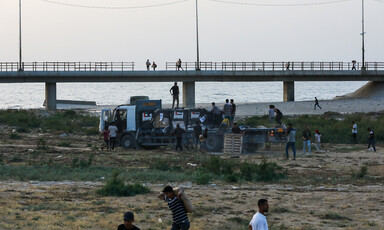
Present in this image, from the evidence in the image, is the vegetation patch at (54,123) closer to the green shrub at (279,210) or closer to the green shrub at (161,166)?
the green shrub at (161,166)

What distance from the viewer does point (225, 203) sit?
57.3 ft

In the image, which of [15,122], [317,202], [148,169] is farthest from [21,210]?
[15,122]

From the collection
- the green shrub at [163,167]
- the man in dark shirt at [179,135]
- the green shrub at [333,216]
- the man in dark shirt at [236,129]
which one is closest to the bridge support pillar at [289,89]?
the man in dark shirt at [179,135]

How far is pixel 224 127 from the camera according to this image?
3175 centimetres

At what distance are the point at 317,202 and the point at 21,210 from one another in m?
7.29

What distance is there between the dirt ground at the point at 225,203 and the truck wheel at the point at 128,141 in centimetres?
598

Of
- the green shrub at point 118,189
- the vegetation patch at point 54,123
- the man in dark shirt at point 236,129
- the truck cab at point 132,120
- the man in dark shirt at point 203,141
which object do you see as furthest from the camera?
the vegetation patch at point 54,123

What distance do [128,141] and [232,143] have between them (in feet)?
17.3

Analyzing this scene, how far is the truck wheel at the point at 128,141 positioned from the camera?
32.6 metres

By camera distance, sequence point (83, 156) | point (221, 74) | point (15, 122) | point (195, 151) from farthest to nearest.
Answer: point (221, 74) < point (15, 122) < point (195, 151) < point (83, 156)

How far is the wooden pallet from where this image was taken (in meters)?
30.1

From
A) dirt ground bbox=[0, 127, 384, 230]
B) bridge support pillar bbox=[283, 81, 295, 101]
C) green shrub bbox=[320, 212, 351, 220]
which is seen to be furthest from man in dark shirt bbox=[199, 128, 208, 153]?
bridge support pillar bbox=[283, 81, 295, 101]

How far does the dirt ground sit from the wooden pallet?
4.00 meters

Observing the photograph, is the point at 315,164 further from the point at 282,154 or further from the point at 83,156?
the point at 83,156
